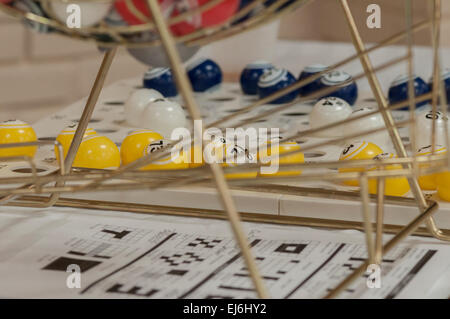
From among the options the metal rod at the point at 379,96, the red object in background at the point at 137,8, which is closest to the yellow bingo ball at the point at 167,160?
the metal rod at the point at 379,96

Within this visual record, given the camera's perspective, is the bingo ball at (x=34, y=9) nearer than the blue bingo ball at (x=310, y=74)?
Yes

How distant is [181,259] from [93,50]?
1.21m

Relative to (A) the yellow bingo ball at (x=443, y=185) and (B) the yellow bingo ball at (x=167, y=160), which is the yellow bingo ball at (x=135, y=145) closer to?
(B) the yellow bingo ball at (x=167, y=160)

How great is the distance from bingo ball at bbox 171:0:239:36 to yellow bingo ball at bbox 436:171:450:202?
37cm

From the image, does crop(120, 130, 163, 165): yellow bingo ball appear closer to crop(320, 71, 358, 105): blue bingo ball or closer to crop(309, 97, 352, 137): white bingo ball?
crop(309, 97, 352, 137): white bingo ball

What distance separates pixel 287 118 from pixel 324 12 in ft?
2.29

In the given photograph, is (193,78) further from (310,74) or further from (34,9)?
(34,9)

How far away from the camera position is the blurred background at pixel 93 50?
67.9 inches

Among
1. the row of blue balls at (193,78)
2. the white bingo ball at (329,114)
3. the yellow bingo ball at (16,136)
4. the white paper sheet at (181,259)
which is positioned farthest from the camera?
the row of blue balls at (193,78)

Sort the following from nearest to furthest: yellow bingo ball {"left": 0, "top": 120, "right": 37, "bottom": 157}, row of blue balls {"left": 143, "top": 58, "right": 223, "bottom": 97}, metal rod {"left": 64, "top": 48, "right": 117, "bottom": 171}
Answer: metal rod {"left": 64, "top": 48, "right": 117, "bottom": 171}, yellow bingo ball {"left": 0, "top": 120, "right": 37, "bottom": 157}, row of blue balls {"left": 143, "top": 58, "right": 223, "bottom": 97}

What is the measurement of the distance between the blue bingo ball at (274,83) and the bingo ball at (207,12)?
746 millimetres

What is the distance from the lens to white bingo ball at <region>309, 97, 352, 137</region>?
1139mm

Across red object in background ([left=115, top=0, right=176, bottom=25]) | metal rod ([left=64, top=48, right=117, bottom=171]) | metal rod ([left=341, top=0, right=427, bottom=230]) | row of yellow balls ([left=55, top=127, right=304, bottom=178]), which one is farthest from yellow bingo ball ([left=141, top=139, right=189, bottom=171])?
red object in background ([left=115, top=0, right=176, bottom=25])

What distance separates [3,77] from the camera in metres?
1.73
